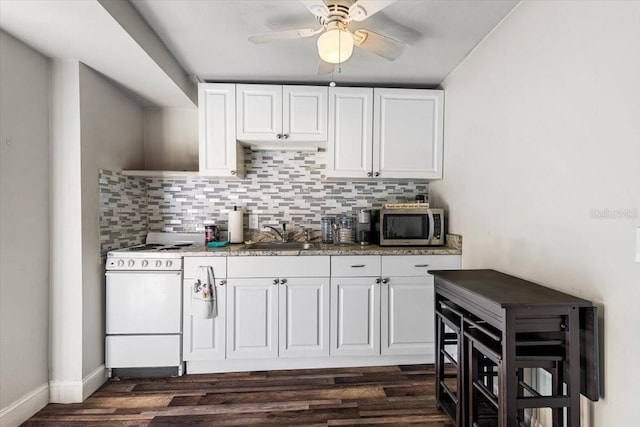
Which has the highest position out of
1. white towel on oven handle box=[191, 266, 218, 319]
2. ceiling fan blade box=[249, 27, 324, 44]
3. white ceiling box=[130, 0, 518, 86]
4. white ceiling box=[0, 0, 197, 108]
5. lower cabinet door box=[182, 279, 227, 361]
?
white ceiling box=[130, 0, 518, 86]

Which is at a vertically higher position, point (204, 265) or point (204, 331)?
point (204, 265)

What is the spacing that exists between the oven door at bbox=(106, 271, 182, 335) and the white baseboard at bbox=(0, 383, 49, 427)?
1.49 feet

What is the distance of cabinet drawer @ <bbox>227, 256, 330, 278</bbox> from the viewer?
2307 millimetres

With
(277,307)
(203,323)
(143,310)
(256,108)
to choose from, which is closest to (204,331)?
(203,323)

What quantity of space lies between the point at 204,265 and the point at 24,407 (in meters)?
1.25

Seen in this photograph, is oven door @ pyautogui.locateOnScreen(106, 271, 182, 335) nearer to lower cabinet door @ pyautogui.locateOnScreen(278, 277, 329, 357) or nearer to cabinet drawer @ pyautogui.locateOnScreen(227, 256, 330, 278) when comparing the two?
cabinet drawer @ pyautogui.locateOnScreen(227, 256, 330, 278)

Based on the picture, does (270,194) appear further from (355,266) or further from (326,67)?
(326,67)

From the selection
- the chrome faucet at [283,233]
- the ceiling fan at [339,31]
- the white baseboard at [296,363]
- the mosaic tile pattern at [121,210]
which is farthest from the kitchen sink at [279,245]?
the ceiling fan at [339,31]

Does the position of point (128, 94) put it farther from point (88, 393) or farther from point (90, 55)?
point (88, 393)

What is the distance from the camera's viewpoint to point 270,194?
2.95 meters

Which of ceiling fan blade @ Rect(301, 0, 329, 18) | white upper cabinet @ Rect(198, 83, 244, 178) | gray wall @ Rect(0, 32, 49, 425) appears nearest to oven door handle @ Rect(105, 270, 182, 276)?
gray wall @ Rect(0, 32, 49, 425)

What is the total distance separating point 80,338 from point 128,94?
189 cm

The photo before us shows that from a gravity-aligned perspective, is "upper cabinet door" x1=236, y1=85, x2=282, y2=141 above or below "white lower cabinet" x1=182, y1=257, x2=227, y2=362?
above

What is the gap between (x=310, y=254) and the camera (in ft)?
7.66
